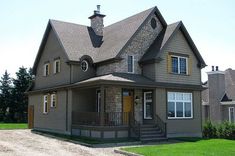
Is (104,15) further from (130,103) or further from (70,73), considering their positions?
(130,103)

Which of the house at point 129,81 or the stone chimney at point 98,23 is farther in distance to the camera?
the stone chimney at point 98,23

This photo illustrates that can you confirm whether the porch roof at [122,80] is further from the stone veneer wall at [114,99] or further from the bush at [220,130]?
the bush at [220,130]

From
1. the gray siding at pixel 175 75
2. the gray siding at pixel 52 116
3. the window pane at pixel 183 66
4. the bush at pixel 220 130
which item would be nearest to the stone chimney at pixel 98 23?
the gray siding at pixel 52 116

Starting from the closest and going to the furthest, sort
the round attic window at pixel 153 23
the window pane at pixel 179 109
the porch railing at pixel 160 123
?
the porch railing at pixel 160 123
the window pane at pixel 179 109
the round attic window at pixel 153 23

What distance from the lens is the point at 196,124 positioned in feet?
81.8

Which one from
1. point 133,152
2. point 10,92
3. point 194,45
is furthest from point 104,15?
point 10,92

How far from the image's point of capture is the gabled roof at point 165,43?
23.4 m

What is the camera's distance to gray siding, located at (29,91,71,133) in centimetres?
2423

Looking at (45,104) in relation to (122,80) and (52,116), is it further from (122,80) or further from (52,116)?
(122,80)

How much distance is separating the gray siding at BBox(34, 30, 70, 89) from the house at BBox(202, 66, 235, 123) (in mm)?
15717

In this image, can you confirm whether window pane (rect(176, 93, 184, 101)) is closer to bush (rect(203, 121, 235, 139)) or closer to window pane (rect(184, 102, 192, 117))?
window pane (rect(184, 102, 192, 117))

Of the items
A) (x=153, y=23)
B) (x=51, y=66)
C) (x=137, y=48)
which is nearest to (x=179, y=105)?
(x=137, y=48)

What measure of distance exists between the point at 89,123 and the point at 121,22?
10.5 m

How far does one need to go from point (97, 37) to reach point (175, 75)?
26.6ft
